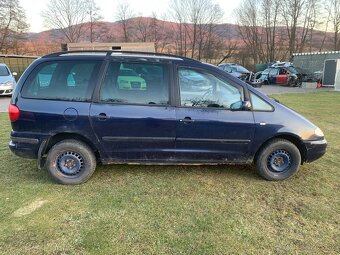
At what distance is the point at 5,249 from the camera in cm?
264

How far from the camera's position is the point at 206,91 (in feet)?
13.1

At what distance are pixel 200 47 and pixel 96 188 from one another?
46.6m

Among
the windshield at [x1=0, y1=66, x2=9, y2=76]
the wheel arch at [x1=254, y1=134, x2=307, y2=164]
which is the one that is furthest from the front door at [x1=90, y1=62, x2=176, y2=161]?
the windshield at [x1=0, y1=66, x2=9, y2=76]

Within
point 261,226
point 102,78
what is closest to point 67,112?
point 102,78

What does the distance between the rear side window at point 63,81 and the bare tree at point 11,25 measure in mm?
38253

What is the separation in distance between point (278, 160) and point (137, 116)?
203 cm

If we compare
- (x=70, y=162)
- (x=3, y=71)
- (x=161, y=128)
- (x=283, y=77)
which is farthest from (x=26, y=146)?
(x=283, y=77)

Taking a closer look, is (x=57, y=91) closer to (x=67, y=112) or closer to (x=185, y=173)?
(x=67, y=112)

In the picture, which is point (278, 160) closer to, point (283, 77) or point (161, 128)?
point (161, 128)

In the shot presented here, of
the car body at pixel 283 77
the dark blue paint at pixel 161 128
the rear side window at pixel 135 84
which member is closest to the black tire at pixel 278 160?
the dark blue paint at pixel 161 128

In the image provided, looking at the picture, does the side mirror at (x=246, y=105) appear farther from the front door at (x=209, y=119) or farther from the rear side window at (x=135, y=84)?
the rear side window at (x=135, y=84)

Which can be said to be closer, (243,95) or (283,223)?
(283,223)

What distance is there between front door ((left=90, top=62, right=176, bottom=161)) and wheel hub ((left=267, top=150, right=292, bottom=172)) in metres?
1.38

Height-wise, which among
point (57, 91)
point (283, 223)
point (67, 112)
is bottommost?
point (283, 223)
